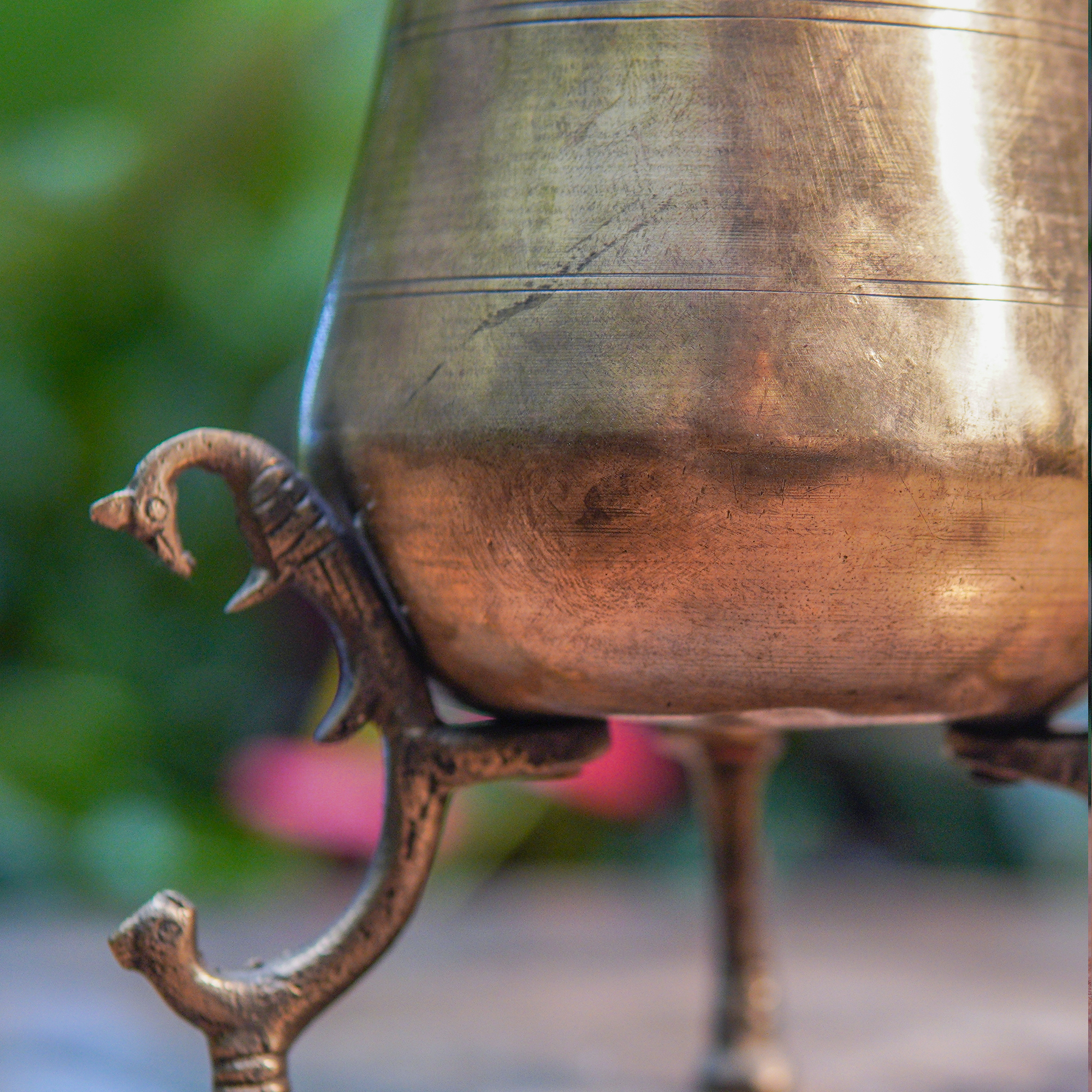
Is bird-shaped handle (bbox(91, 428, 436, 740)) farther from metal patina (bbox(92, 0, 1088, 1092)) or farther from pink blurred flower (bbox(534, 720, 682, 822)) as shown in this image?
pink blurred flower (bbox(534, 720, 682, 822))

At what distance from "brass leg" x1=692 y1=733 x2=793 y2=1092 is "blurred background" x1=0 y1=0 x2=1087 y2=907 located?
21.2 inches

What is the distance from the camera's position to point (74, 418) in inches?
51.7

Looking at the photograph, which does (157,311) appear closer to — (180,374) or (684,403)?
(180,374)

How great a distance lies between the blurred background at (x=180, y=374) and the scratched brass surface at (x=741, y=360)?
0.84 meters

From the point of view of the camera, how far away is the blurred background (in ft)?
4.23

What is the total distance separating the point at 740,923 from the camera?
0.71 metres

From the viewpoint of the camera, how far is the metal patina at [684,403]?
406mm

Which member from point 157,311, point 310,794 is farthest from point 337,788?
point 157,311

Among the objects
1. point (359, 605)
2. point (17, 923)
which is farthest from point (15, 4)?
point (359, 605)

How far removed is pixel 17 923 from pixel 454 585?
803mm

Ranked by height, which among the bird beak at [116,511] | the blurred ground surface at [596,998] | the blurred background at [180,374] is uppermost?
the blurred background at [180,374]

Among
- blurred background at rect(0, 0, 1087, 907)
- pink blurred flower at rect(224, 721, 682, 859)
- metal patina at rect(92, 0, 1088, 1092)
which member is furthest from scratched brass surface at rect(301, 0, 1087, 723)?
blurred background at rect(0, 0, 1087, 907)

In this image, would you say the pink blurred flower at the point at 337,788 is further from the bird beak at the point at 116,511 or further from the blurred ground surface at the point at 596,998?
the bird beak at the point at 116,511

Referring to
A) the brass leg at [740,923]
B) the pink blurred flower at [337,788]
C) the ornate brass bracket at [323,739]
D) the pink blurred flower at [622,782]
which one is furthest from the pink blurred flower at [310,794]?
the ornate brass bracket at [323,739]
